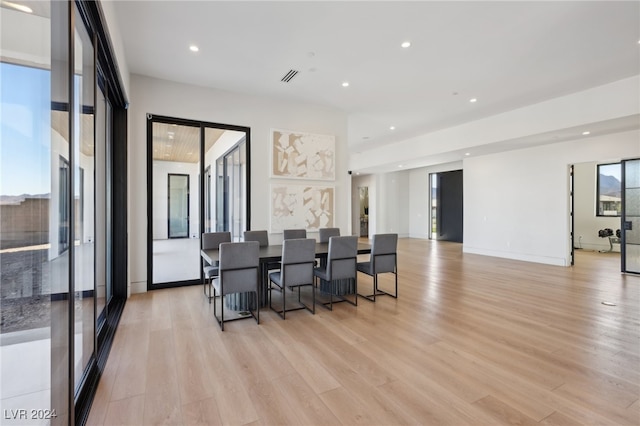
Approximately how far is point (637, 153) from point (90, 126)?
8.95m

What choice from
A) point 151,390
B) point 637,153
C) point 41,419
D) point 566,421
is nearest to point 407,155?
point 637,153

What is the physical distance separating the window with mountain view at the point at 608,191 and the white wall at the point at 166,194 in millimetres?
11739

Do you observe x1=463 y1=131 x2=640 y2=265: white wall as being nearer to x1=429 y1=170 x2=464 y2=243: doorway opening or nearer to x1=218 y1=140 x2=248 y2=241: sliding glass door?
x1=429 y1=170 x2=464 y2=243: doorway opening

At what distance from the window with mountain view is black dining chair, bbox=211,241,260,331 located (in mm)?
11339

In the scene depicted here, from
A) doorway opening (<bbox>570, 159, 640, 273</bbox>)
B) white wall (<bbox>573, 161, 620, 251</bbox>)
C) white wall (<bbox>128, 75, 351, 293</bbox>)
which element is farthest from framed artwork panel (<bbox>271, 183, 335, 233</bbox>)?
white wall (<bbox>573, 161, 620, 251</bbox>)

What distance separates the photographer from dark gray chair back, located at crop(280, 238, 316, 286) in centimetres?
361

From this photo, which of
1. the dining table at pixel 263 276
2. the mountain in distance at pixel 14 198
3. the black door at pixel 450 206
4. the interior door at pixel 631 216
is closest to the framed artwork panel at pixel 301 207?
the dining table at pixel 263 276

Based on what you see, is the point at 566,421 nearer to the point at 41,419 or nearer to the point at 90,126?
the point at 41,419

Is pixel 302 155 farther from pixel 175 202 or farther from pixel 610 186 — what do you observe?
pixel 610 186

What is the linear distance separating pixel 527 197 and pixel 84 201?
8.91 meters

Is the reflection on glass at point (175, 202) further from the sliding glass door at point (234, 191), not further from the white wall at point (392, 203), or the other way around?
the white wall at point (392, 203)

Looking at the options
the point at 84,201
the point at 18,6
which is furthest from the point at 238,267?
the point at 18,6

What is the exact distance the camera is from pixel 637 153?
5.89 m

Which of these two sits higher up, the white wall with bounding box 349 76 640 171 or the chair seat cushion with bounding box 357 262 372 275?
the white wall with bounding box 349 76 640 171
